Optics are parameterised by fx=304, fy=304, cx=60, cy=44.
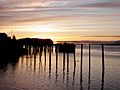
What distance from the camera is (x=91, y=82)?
126 ft

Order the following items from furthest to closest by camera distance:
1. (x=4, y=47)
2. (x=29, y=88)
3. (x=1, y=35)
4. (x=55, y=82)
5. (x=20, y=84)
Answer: (x=1, y=35) → (x=4, y=47) → (x=55, y=82) → (x=20, y=84) → (x=29, y=88)

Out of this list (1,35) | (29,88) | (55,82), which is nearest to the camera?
(29,88)

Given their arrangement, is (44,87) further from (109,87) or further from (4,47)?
(4,47)

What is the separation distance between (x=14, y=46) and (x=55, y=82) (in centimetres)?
5955

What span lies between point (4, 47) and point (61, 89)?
61.4 m

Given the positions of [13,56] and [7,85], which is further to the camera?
[13,56]

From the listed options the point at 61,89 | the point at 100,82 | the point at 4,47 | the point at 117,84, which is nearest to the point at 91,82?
the point at 100,82

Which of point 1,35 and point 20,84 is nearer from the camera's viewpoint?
point 20,84

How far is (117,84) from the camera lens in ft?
119

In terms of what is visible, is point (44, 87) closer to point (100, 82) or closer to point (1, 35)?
point (100, 82)


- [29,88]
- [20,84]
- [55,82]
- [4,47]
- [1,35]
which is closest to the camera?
[29,88]

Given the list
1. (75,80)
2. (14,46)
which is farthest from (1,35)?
(75,80)

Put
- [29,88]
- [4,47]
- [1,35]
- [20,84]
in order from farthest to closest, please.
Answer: [1,35]
[4,47]
[20,84]
[29,88]

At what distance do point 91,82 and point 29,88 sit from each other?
→ 30.1ft
